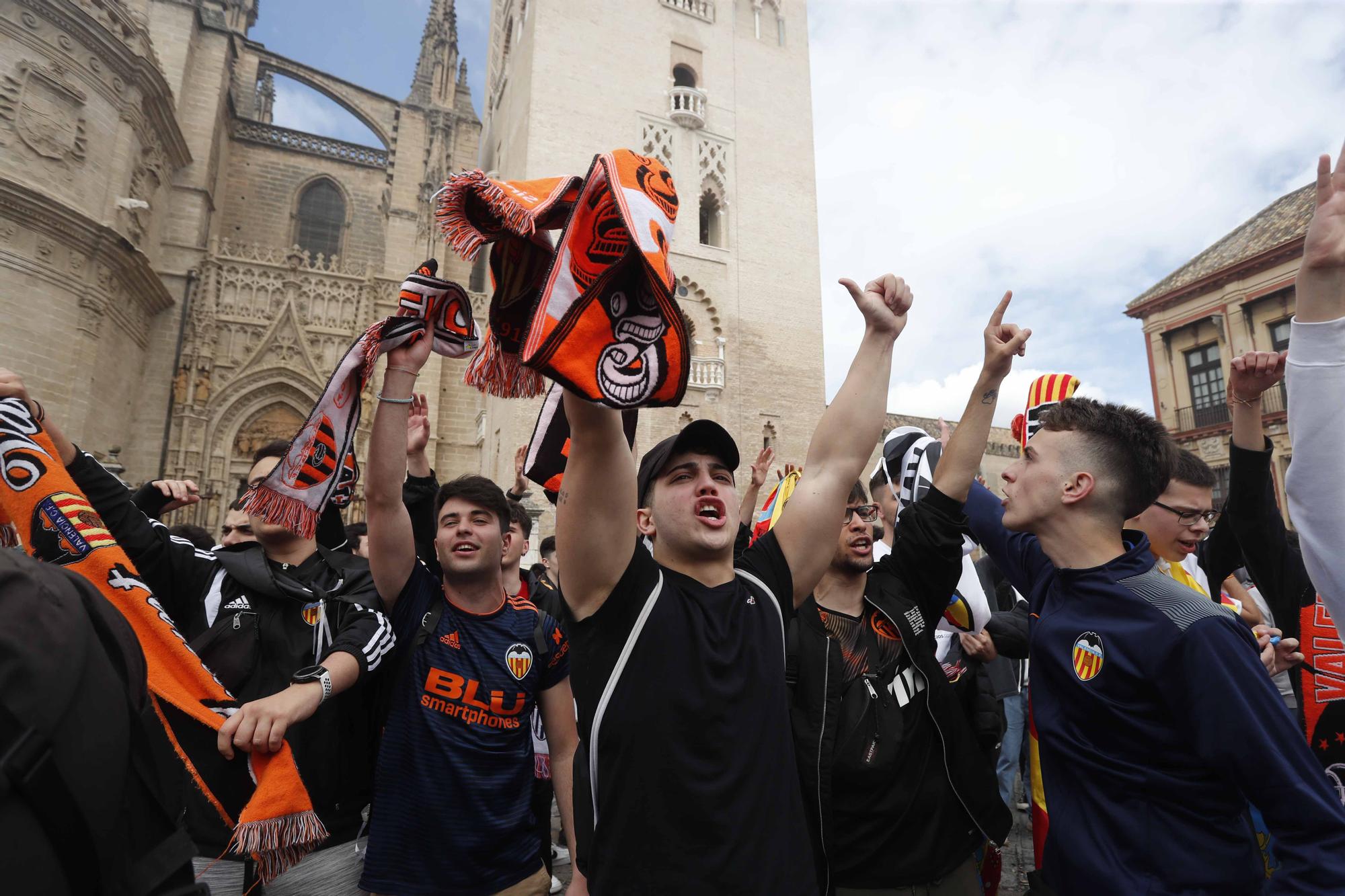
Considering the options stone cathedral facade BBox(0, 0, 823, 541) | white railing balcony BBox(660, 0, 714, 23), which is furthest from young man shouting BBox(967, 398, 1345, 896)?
white railing balcony BBox(660, 0, 714, 23)

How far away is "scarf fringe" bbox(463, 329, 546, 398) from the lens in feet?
5.99

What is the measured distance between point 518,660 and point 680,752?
3.92ft

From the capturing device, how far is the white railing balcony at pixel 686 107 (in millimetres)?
17844

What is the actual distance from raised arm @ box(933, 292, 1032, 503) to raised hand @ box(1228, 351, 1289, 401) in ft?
1.87

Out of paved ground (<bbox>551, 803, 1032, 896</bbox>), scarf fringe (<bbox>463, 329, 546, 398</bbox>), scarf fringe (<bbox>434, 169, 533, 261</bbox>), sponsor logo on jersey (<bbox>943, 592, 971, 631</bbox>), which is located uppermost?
scarf fringe (<bbox>434, 169, 533, 261</bbox>)

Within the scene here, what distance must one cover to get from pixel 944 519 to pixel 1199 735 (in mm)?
864

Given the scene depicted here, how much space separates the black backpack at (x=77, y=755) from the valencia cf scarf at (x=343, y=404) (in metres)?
1.01

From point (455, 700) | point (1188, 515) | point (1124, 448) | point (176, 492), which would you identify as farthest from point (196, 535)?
A: point (1188, 515)

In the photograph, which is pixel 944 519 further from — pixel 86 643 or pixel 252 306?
pixel 252 306

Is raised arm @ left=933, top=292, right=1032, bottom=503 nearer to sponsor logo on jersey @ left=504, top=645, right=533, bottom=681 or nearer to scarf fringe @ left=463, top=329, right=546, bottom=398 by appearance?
scarf fringe @ left=463, top=329, right=546, bottom=398

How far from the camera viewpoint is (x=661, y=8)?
18.6 m

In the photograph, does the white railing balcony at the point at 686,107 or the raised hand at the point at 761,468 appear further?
the white railing balcony at the point at 686,107

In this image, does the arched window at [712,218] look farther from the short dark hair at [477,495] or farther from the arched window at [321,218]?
the short dark hair at [477,495]

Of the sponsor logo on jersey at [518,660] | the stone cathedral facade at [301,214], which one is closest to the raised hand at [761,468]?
the sponsor logo on jersey at [518,660]
